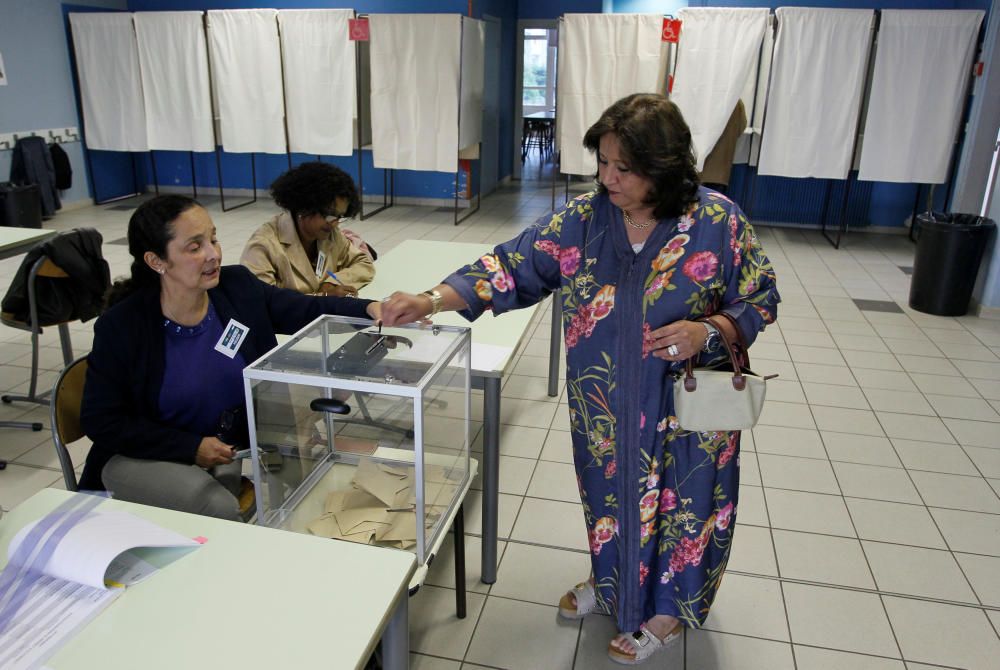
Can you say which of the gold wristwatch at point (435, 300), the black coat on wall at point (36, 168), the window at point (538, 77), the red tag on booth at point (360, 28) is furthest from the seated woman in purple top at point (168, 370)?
the window at point (538, 77)

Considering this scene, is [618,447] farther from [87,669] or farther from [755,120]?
[755,120]

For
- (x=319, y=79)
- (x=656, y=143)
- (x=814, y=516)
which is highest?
(x=319, y=79)

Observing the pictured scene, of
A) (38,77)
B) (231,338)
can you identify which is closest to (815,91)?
(231,338)

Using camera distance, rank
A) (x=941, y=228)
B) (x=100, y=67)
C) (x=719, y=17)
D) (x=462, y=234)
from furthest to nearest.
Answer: (x=100, y=67) < (x=462, y=234) < (x=719, y=17) < (x=941, y=228)

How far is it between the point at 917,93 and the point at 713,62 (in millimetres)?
1754

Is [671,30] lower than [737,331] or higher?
higher

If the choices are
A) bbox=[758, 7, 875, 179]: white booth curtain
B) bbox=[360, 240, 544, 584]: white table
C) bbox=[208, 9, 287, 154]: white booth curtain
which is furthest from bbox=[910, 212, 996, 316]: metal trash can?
bbox=[208, 9, 287, 154]: white booth curtain

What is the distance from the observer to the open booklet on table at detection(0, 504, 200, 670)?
3.35ft

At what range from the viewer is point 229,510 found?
1757 millimetres

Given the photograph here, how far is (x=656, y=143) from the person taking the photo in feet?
4.86

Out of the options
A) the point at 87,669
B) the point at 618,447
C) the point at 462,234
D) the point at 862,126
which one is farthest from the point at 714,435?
the point at 862,126

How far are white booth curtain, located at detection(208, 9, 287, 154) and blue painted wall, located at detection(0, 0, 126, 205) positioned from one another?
1.61 m

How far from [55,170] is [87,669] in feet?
25.1

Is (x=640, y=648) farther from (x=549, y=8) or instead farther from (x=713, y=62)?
(x=549, y=8)
